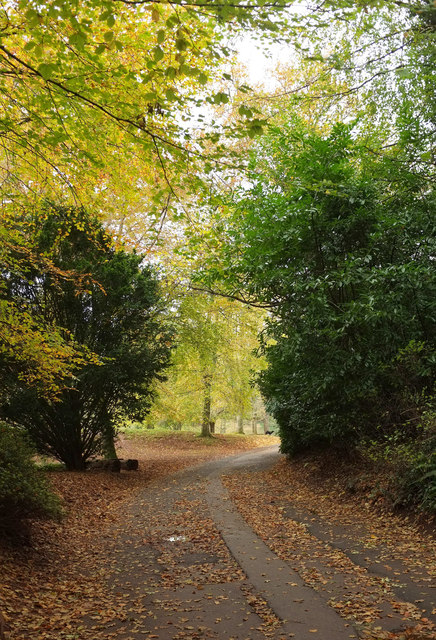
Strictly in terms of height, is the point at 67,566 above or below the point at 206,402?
below

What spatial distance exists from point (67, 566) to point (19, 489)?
3.93 ft

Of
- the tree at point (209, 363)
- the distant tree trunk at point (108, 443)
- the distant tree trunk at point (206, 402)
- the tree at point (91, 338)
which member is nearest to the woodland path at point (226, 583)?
the tree at point (91, 338)

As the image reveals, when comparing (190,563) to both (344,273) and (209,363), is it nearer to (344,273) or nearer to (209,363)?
(344,273)

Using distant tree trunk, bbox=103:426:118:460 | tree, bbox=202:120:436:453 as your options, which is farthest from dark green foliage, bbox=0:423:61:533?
distant tree trunk, bbox=103:426:118:460

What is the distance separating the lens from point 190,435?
27.5 metres

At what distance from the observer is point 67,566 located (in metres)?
6.30

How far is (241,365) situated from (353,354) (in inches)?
570

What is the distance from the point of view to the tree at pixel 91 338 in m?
12.4

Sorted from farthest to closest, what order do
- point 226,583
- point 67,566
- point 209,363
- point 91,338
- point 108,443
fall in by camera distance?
point 209,363 < point 108,443 < point 91,338 < point 67,566 < point 226,583

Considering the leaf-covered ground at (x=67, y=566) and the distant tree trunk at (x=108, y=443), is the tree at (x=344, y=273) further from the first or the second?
the distant tree trunk at (x=108, y=443)

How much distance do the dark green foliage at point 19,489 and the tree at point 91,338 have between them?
4540 millimetres

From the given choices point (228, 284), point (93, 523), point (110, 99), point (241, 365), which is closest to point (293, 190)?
point (228, 284)

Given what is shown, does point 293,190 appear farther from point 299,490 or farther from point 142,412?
point 142,412

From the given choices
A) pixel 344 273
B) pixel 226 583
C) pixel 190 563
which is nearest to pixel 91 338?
pixel 344 273
